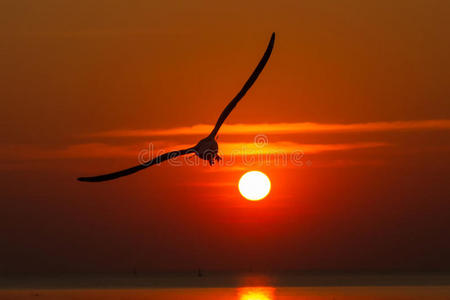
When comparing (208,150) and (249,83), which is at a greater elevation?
(249,83)

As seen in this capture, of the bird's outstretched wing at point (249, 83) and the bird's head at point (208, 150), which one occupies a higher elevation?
the bird's outstretched wing at point (249, 83)

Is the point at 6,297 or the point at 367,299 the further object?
the point at 6,297

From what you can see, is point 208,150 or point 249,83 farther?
point 249,83

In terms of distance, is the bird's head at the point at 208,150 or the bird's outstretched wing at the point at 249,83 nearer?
the bird's head at the point at 208,150

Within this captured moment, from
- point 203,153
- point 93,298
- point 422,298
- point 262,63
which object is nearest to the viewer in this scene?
point 203,153

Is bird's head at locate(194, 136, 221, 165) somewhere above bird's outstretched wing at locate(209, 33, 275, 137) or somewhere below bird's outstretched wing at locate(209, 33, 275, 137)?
below

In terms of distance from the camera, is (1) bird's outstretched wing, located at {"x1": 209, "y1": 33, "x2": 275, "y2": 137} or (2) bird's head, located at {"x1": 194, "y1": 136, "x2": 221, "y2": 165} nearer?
(2) bird's head, located at {"x1": 194, "y1": 136, "x2": 221, "y2": 165}

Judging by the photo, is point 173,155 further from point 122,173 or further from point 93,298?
point 93,298

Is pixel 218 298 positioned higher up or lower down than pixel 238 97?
higher up

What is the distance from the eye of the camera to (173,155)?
34.5 meters

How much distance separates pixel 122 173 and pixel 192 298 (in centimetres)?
4161

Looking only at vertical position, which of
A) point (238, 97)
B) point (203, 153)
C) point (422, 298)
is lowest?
point (203, 153)

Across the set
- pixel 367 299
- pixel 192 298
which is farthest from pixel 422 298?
pixel 192 298

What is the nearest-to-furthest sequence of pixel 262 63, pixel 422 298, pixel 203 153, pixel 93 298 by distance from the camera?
pixel 203 153 < pixel 262 63 < pixel 422 298 < pixel 93 298
